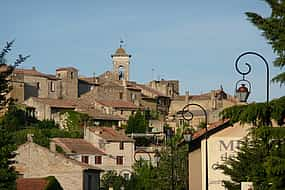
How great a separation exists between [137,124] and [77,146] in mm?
33819

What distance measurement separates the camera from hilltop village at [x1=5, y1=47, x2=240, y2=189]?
251 ft

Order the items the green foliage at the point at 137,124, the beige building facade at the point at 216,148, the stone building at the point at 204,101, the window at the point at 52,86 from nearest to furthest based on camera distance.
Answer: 1. the beige building facade at the point at 216,148
2. the green foliage at the point at 137,124
3. the window at the point at 52,86
4. the stone building at the point at 204,101

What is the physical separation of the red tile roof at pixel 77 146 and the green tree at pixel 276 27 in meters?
81.0

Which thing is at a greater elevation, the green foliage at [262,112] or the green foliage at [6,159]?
the green foliage at [262,112]

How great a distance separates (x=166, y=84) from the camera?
197 m

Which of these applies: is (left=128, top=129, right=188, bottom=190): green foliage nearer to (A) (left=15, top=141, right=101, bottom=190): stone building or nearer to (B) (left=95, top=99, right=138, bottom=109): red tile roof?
(A) (left=15, top=141, right=101, bottom=190): stone building

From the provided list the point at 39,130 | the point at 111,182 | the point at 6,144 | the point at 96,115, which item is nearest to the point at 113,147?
the point at 39,130

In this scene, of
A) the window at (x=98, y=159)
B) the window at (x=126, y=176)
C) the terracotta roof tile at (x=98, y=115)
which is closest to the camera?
the window at (x=126, y=176)

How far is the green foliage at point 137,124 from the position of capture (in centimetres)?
14025

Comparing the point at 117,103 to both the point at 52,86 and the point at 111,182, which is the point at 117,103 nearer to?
the point at 52,86

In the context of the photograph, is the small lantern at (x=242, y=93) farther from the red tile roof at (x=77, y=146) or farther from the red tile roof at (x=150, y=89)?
the red tile roof at (x=150, y=89)

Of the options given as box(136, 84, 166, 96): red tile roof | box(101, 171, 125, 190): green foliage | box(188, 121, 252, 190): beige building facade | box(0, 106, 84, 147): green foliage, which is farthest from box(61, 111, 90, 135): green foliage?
box(188, 121, 252, 190): beige building facade

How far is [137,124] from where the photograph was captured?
142750 millimetres

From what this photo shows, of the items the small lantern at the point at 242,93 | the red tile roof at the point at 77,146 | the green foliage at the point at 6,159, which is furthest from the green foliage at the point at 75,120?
the small lantern at the point at 242,93
